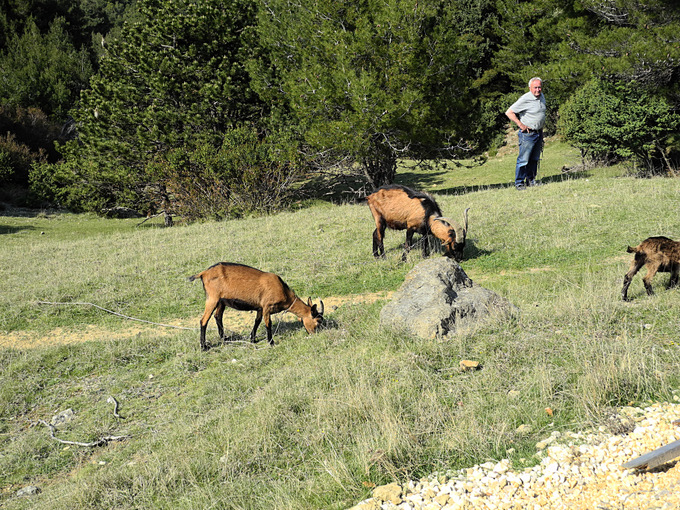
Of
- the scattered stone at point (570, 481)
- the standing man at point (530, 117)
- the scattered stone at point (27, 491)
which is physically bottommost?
the scattered stone at point (27, 491)

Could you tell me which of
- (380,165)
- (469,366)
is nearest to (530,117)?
(380,165)

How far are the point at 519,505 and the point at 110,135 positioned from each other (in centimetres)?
2505

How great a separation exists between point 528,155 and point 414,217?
21.3 ft

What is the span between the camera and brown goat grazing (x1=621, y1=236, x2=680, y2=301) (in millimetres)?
6855

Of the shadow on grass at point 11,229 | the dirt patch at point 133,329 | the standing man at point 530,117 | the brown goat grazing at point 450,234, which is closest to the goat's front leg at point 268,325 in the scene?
the dirt patch at point 133,329

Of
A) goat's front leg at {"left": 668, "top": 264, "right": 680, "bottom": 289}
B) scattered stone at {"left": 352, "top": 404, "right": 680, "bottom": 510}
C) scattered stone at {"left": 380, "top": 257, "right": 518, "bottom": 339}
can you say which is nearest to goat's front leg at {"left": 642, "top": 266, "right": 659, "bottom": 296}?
goat's front leg at {"left": 668, "top": 264, "right": 680, "bottom": 289}

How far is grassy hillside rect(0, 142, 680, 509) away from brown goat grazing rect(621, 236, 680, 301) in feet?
1.01

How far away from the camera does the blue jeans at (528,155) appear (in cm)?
1442

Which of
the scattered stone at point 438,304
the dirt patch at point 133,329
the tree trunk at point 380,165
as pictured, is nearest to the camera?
the scattered stone at point 438,304

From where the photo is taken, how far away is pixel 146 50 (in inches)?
881

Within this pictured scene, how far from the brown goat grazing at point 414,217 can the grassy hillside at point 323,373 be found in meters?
0.56

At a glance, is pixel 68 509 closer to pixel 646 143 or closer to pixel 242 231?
pixel 242 231

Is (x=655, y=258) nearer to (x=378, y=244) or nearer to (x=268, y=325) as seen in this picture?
(x=268, y=325)

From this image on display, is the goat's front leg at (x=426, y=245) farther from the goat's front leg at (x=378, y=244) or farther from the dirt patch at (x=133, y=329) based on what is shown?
the dirt patch at (x=133, y=329)
